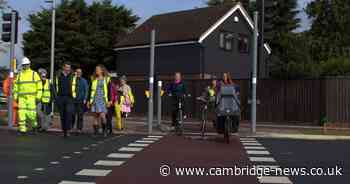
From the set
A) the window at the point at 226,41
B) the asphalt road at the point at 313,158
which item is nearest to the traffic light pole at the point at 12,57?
the asphalt road at the point at 313,158

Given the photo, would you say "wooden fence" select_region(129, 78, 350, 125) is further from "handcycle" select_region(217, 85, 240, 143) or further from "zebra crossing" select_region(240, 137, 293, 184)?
"handcycle" select_region(217, 85, 240, 143)

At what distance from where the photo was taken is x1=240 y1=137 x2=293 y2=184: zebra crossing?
9062 mm

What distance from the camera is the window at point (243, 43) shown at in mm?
46188

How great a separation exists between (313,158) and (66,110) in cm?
629

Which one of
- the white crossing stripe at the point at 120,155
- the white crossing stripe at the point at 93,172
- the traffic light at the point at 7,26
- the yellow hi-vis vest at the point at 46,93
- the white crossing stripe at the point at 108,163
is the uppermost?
the traffic light at the point at 7,26

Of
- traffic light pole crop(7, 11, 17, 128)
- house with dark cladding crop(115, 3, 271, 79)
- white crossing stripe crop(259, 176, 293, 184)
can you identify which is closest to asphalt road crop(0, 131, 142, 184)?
traffic light pole crop(7, 11, 17, 128)

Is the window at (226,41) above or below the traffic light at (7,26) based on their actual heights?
above

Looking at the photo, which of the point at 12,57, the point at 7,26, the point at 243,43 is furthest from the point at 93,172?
the point at 243,43

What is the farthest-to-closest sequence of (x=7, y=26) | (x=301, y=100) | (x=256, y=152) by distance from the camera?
(x=301, y=100)
(x=7, y=26)
(x=256, y=152)

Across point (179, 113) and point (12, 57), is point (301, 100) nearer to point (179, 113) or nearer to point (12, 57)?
point (179, 113)

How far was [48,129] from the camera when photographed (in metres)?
17.7

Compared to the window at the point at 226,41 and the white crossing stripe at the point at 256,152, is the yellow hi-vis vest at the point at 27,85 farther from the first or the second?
the window at the point at 226,41

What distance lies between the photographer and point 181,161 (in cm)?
1095

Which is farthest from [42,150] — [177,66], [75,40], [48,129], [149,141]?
[75,40]
